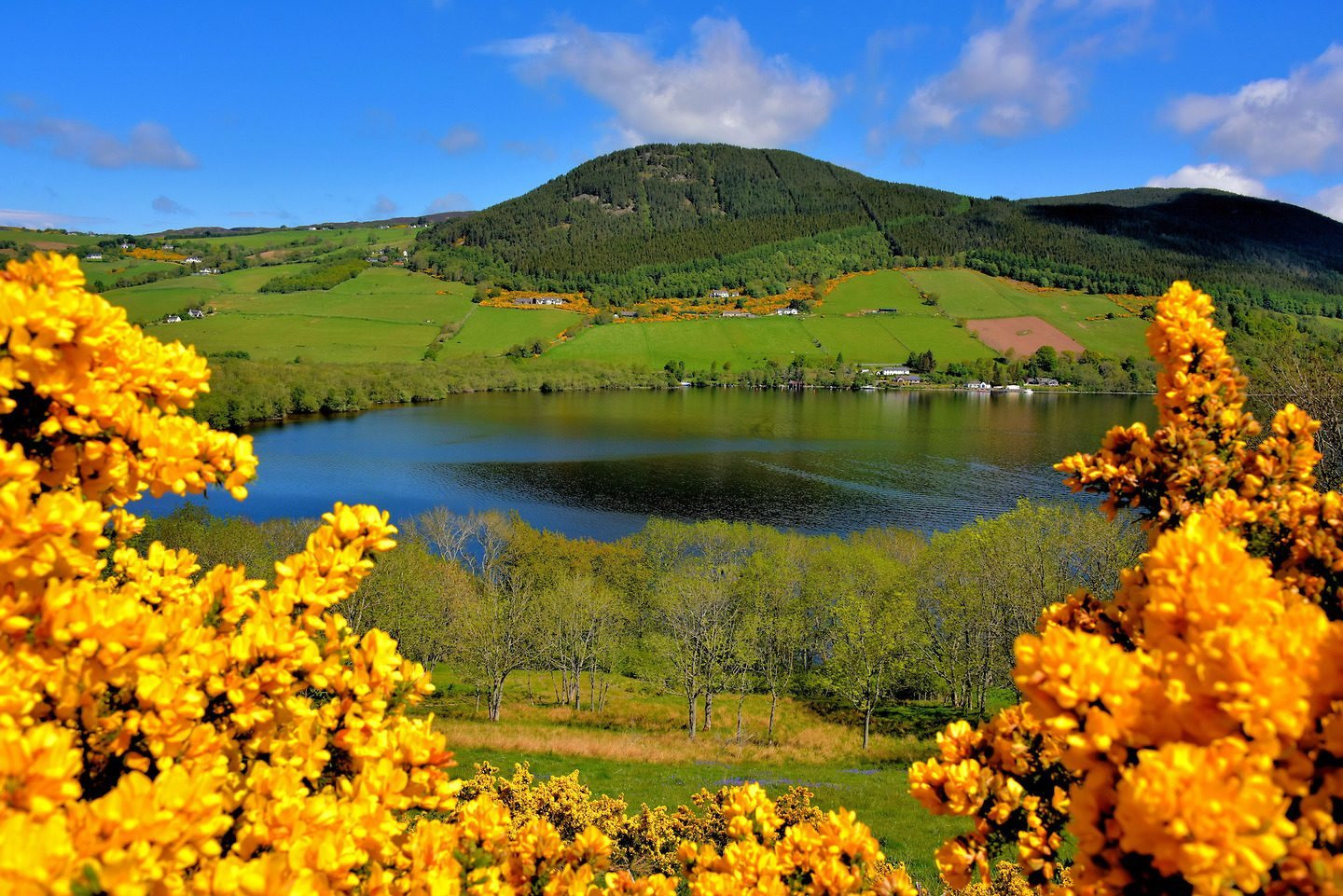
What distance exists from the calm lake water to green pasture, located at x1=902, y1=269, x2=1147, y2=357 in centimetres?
3839

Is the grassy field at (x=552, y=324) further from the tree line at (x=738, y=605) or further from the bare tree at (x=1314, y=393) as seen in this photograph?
the bare tree at (x=1314, y=393)

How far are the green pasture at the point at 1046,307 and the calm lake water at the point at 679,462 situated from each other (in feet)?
126

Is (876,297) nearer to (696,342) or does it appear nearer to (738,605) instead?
(696,342)

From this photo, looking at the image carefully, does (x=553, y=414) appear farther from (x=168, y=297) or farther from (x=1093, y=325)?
(x=1093, y=325)

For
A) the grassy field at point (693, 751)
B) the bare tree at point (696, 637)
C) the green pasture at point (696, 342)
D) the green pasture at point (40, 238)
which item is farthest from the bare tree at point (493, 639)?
the green pasture at point (40, 238)

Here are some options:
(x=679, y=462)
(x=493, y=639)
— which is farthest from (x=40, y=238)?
(x=493, y=639)

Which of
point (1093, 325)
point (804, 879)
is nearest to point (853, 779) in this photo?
point (804, 879)

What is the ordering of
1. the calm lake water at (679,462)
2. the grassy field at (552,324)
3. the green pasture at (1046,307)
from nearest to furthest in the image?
the calm lake water at (679,462)
the grassy field at (552,324)
the green pasture at (1046,307)

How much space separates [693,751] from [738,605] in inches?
477

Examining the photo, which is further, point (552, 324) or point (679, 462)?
point (552, 324)

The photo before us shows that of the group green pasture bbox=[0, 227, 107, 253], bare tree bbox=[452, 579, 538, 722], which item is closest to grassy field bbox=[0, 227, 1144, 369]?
green pasture bbox=[0, 227, 107, 253]

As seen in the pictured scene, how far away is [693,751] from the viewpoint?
80.8ft

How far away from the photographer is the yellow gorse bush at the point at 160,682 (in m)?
1.92

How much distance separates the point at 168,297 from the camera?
474 feet
